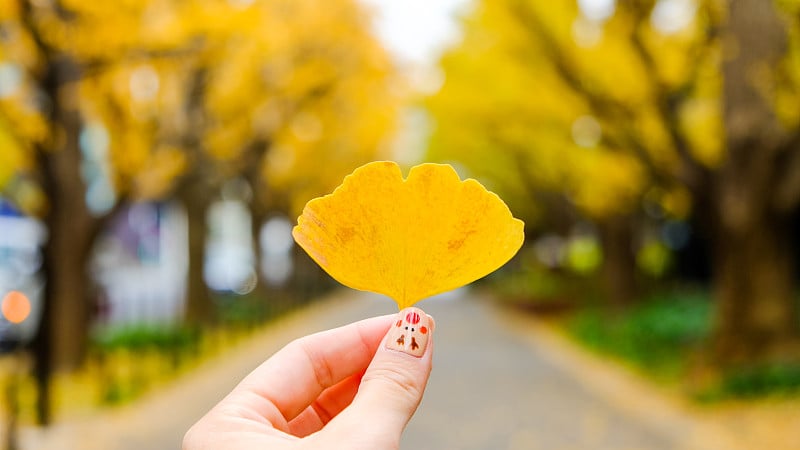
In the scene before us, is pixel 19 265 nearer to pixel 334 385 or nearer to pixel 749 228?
pixel 749 228

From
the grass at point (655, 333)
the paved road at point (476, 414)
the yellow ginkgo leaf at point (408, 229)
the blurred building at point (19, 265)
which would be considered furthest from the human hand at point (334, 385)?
the grass at point (655, 333)

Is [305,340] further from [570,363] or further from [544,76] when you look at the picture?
[570,363]

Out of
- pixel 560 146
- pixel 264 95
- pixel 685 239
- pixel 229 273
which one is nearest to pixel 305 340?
pixel 264 95

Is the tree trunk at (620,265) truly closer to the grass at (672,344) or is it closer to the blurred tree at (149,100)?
the grass at (672,344)

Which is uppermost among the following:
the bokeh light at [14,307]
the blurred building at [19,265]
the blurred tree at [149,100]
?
the blurred tree at [149,100]

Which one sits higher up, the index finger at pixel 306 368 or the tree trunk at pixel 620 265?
the index finger at pixel 306 368

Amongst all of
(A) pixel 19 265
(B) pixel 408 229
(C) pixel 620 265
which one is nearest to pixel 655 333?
(C) pixel 620 265
